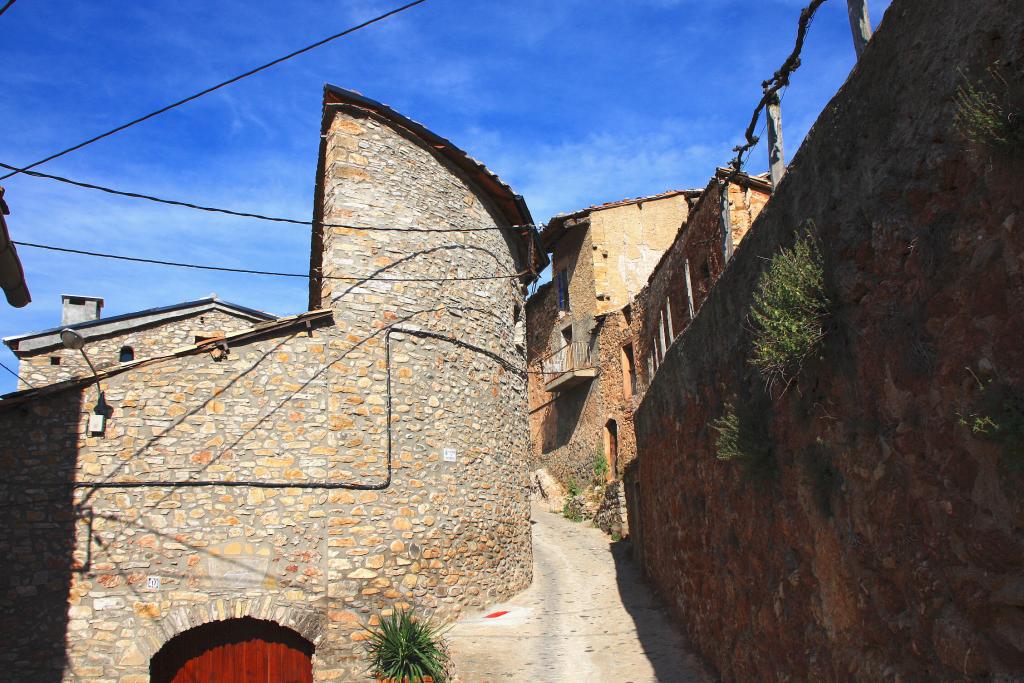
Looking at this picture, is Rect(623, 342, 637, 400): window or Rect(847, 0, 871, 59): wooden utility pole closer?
Rect(847, 0, 871, 59): wooden utility pole

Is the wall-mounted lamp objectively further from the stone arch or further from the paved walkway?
the paved walkway

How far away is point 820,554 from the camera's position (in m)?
4.46

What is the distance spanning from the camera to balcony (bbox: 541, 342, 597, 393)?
22.8m

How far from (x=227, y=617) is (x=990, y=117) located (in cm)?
930

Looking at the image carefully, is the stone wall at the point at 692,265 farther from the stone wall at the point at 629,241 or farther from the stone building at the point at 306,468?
the stone building at the point at 306,468

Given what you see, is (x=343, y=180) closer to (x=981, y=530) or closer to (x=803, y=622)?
(x=803, y=622)

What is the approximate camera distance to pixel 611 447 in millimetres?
21188

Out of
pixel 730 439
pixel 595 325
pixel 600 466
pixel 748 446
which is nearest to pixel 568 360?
pixel 595 325

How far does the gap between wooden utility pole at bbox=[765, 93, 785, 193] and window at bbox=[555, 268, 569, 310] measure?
17.0 m

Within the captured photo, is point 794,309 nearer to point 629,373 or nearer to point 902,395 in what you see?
point 902,395

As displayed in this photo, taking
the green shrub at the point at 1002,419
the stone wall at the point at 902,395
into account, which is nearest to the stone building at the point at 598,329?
the stone wall at the point at 902,395

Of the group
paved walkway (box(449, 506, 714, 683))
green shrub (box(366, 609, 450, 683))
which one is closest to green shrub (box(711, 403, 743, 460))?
paved walkway (box(449, 506, 714, 683))

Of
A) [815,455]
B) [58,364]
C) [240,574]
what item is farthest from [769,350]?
[58,364]

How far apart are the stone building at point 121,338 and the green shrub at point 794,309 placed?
11114mm
